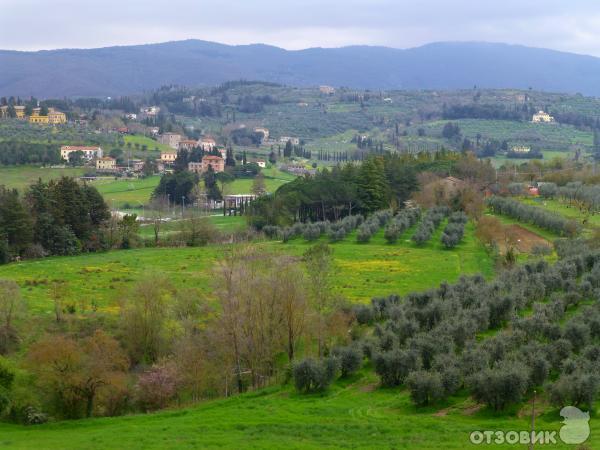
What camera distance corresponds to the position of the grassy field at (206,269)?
43688 mm

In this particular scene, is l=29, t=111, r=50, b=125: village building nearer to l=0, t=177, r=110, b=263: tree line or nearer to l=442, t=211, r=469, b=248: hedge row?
Answer: l=0, t=177, r=110, b=263: tree line

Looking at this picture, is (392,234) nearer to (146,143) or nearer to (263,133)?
(146,143)

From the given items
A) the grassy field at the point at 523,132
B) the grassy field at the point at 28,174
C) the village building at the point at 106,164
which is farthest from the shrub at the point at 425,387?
the grassy field at the point at 523,132

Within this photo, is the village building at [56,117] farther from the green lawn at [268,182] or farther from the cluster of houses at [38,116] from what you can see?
the green lawn at [268,182]

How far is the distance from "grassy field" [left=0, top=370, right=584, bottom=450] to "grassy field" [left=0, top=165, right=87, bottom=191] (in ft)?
227

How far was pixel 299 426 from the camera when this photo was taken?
24047 mm

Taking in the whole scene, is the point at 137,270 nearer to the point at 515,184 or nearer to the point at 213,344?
the point at 213,344

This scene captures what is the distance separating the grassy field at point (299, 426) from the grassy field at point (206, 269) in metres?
10.9

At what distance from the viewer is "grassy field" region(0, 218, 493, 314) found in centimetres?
4369

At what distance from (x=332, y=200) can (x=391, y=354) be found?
4995 centimetres

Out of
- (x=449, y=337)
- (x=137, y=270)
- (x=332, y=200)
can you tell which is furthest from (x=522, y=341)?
(x=332, y=200)

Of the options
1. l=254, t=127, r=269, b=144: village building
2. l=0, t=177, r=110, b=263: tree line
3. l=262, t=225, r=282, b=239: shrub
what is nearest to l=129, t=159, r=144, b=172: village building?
l=262, t=225, r=282, b=239: shrub

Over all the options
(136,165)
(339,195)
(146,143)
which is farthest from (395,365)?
(146,143)

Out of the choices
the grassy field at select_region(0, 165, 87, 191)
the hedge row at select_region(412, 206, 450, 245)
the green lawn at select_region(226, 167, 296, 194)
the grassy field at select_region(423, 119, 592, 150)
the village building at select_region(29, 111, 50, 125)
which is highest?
the village building at select_region(29, 111, 50, 125)
